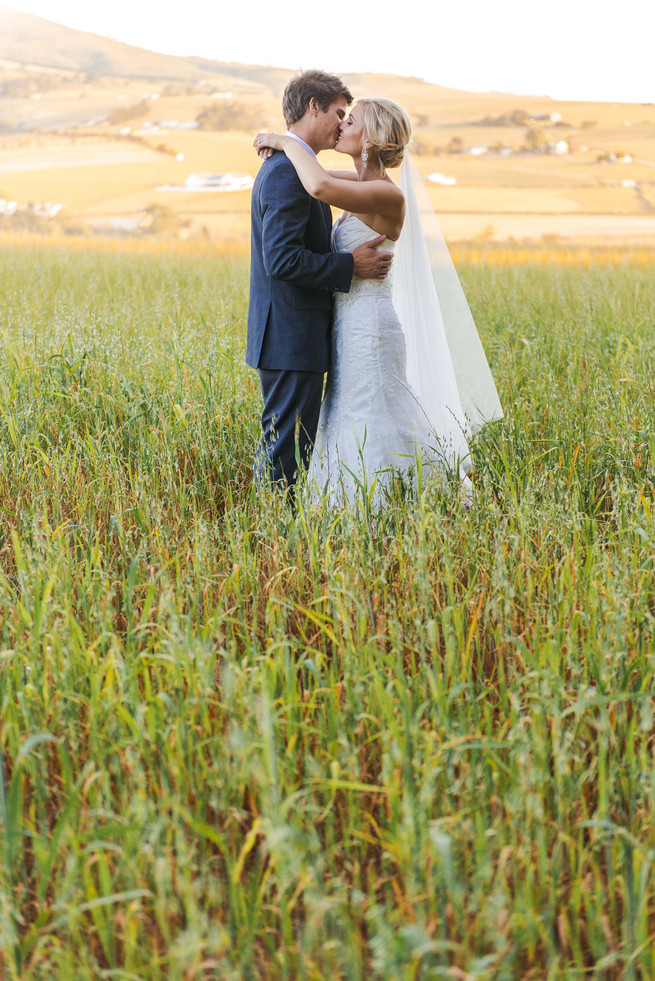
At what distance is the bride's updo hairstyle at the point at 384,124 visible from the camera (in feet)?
10.4

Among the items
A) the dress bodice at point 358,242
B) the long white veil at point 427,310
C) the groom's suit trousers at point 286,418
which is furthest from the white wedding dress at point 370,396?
the long white veil at point 427,310

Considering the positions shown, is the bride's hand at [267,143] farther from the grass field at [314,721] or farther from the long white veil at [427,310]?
the grass field at [314,721]

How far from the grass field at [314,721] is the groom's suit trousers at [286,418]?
0.57 feet

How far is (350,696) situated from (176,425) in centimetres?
236

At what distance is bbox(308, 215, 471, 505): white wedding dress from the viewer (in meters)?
3.40

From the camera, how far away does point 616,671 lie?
1.96m

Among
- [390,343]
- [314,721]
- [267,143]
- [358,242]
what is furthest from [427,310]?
[314,721]

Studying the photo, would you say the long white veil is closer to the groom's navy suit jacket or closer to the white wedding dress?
the white wedding dress

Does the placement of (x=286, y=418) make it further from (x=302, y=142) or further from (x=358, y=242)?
(x=302, y=142)

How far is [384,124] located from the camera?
3176 mm

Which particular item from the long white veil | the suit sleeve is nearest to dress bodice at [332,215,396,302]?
the suit sleeve

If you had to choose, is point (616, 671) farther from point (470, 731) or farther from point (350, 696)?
point (350, 696)

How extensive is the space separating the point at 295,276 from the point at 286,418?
629mm

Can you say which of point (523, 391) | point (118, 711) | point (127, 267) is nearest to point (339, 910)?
point (118, 711)
